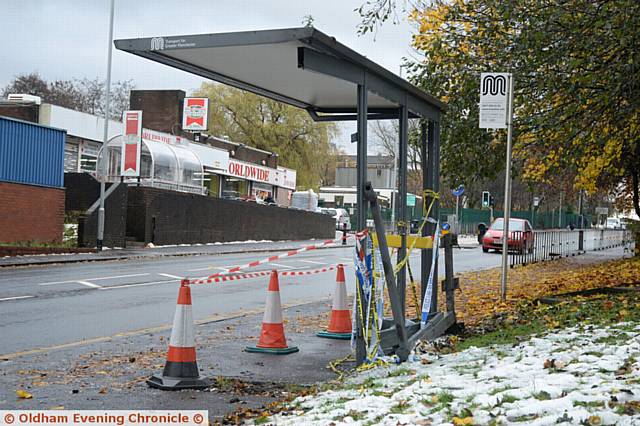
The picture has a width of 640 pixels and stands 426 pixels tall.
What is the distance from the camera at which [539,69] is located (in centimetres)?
1452

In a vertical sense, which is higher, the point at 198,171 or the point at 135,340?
the point at 198,171

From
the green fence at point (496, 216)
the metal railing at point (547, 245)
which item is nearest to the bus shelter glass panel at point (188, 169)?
the metal railing at point (547, 245)

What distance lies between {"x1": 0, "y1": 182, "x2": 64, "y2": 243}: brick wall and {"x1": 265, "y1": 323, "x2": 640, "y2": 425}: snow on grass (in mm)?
22362

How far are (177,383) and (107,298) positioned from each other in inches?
314

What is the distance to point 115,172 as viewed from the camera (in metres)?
36.9

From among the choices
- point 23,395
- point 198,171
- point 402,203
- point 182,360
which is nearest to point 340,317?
point 402,203

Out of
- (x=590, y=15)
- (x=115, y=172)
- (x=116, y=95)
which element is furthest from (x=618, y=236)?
(x=116, y=95)

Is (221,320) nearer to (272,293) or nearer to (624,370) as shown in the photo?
(272,293)

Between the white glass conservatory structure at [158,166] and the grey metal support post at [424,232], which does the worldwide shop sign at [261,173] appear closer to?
the white glass conservatory structure at [158,166]

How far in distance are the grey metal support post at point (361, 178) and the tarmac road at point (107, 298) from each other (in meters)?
3.84

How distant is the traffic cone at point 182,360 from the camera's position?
7.14 m

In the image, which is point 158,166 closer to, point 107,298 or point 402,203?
point 107,298

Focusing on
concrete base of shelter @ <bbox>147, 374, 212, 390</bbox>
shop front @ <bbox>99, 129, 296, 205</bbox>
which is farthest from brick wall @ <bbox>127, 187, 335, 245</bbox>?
concrete base of shelter @ <bbox>147, 374, 212, 390</bbox>

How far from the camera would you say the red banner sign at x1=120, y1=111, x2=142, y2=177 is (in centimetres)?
3319
